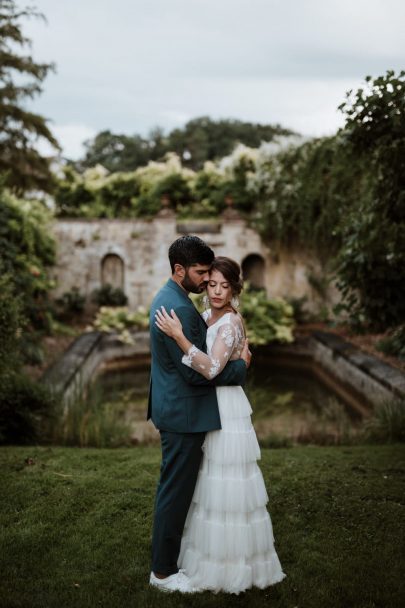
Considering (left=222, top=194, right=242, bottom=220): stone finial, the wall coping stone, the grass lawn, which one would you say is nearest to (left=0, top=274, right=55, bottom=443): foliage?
the grass lawn

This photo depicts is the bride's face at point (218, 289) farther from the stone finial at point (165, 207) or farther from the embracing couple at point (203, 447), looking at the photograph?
the stone finial at point (165, 207)

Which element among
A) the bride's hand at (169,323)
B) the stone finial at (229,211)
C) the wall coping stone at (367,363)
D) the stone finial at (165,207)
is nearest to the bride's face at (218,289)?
the bride's hand at (169,323)

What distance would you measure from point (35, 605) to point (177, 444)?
3.36 ft

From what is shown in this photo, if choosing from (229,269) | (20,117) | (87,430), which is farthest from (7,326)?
(20,117)

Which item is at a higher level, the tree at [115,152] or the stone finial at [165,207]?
the tree at [115,152]

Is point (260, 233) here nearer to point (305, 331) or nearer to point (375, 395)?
point (305, 331)

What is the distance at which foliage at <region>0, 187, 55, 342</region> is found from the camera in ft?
32.2

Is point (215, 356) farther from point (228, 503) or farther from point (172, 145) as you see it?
point (172, 145)

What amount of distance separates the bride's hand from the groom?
0.03m

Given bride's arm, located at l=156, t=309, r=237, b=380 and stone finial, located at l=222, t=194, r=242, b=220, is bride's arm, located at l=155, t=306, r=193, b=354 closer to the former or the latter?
bride's arm, located at l=156, t=309, r=237, b=380

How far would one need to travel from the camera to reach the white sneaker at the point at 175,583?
307 cm

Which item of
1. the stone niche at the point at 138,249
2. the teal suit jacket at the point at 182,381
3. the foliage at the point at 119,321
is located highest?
the stone niche at the point at 138,249

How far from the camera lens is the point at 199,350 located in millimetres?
2938

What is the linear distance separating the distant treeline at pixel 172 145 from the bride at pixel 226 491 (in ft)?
89.1
